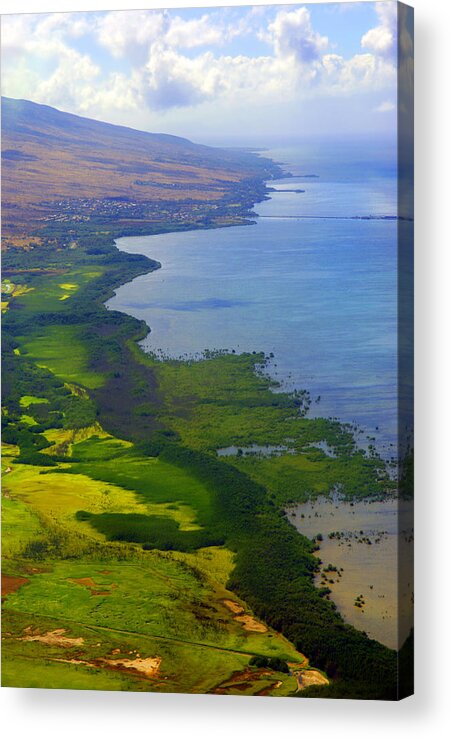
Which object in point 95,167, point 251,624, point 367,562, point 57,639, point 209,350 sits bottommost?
point 57,639

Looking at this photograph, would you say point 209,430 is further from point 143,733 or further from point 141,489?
point 143,733

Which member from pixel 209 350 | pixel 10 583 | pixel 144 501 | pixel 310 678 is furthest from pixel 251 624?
pixel 209 350

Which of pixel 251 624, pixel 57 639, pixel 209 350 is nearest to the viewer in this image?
pixel 251 624

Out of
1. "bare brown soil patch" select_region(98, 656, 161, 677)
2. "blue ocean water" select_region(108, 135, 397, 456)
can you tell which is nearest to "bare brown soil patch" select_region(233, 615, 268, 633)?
"bare brown soil patch" select_region(98, 656, 161, 677)

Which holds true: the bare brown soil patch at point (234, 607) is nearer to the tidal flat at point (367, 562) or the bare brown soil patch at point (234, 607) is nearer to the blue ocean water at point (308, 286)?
the tidal flat at point (367, 562)

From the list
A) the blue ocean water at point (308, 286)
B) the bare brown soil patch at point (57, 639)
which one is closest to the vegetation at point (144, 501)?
the bare brown soil patch at point (57, 639)

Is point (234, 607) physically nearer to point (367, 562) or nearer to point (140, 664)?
point (140, 664)
